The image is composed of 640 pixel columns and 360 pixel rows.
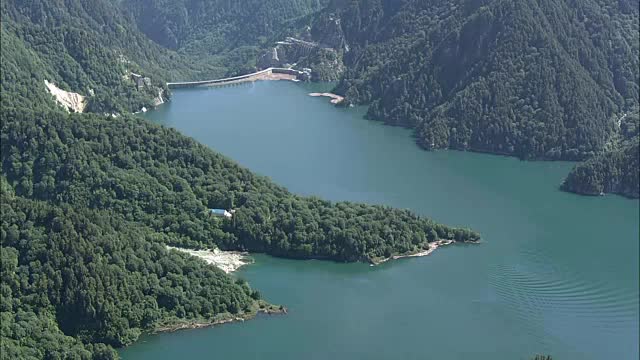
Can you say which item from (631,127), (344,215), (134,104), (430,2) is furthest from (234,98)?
(344,215)

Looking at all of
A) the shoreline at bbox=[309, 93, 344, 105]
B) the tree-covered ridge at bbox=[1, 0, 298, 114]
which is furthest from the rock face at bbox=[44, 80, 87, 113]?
the shoreline at bbox=[309, 93, 344, 105]

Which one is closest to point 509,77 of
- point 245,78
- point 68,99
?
point 68,99

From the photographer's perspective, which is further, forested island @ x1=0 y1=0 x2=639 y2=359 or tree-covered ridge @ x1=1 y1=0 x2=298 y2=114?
tree-covered ridge @ x1=1 y1=0 x2=298 y2=114

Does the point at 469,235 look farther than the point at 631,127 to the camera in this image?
No

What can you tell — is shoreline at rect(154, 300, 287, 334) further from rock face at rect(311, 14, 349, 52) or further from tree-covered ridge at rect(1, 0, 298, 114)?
rock face at rect(311, 14, 349, 52)

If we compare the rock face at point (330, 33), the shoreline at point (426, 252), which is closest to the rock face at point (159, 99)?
the rock face at point (330, 33)

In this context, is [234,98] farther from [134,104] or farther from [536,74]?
[536,74]
